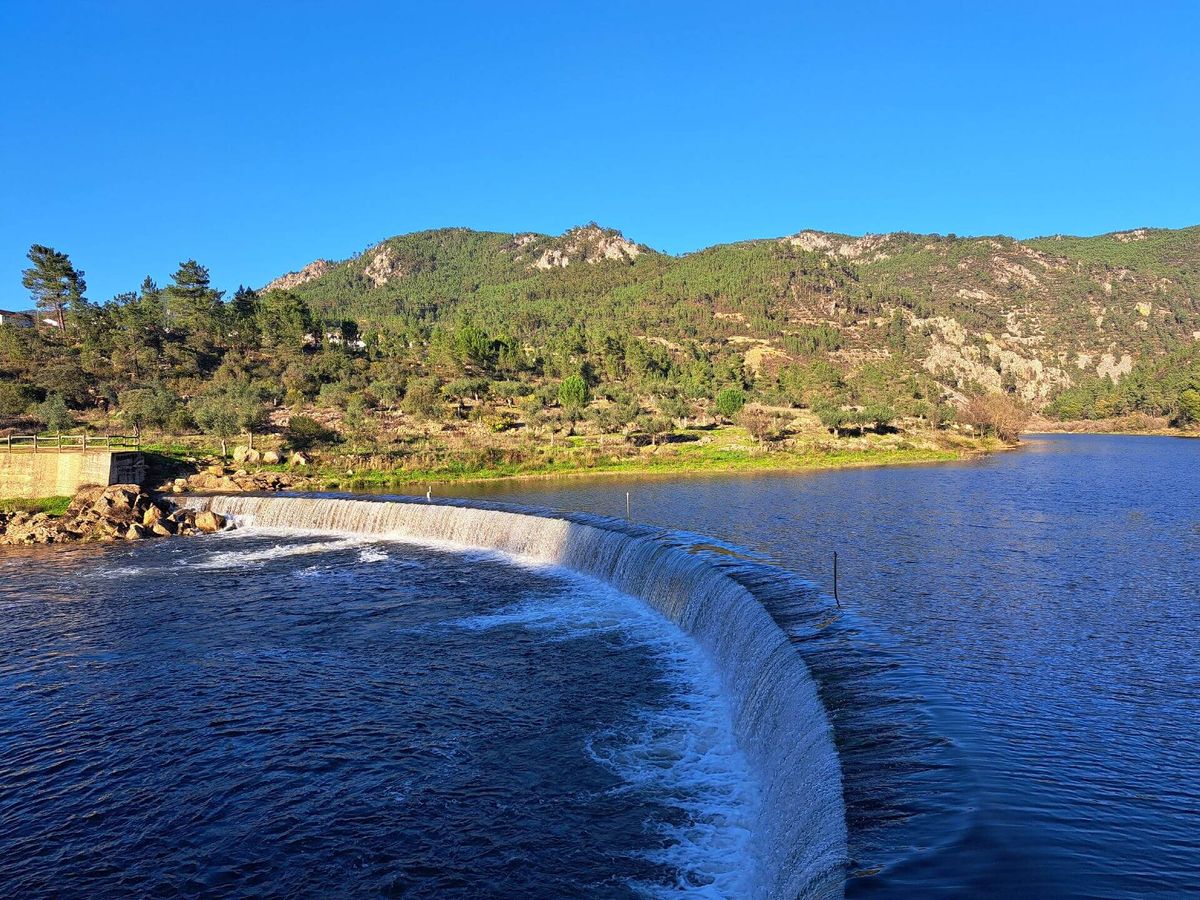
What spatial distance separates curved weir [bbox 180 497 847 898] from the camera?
9836 mm

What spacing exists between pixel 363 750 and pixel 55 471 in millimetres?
38850

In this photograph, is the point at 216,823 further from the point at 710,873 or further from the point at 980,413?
the point at 980,413

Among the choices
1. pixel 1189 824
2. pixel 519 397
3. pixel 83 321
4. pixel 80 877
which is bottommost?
pixel 80 877

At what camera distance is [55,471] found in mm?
42719

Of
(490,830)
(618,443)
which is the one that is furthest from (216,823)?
(618,443)

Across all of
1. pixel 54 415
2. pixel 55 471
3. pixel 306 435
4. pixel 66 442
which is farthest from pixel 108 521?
pixel 54 415

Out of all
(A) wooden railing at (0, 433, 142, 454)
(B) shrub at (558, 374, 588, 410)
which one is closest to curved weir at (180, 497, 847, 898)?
(A) wooden railing at (0, 433, 142, 454)

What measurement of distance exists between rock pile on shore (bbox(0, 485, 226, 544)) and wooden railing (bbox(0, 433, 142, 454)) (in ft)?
16.9

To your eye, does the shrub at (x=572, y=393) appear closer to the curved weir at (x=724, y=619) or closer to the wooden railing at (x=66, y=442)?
the wooden railing at (x=66, y=442)

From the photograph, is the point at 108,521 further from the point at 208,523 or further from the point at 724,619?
the point at 724,619

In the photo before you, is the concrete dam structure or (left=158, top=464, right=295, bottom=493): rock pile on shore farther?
(left=158, top=464, right=295, bottom=493): rock pile on shore

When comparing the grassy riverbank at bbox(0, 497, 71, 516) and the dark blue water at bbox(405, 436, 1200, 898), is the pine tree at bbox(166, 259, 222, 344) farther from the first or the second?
the dark blue water at bbox(405, 436, 1200, 898)

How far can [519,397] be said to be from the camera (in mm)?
91625

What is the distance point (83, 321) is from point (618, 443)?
66.5 metres
